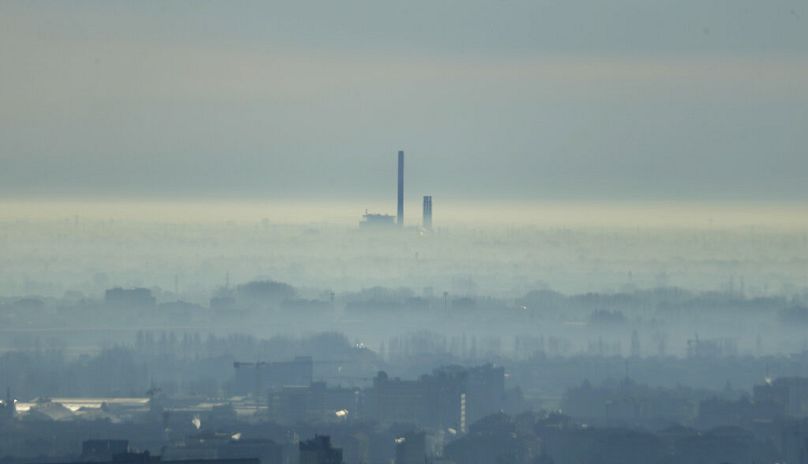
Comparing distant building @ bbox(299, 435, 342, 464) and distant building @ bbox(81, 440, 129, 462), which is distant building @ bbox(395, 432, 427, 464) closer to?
distant building @ bbox(81, 440, 129, 462)

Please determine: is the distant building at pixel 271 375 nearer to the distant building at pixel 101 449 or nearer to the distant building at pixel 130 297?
the distant building at pixel 130 297

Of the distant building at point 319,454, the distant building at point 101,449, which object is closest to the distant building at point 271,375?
the distant building at point 101,449

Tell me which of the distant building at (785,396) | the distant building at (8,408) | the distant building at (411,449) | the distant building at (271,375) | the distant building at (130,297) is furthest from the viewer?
the distant building at (130,297)

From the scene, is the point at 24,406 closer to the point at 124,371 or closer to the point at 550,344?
the point at 124,371

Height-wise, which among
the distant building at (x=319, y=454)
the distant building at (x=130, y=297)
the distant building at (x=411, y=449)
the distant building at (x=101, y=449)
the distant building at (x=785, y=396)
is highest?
the distant building at (x=130, y=297)

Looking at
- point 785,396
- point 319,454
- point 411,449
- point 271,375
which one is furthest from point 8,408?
point 319,454

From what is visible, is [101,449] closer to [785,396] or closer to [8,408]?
[8,408]

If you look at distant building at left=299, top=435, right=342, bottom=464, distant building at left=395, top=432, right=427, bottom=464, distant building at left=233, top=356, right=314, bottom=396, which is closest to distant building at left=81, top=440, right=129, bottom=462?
distant building at left=299, top=435, right=342, bottom=464

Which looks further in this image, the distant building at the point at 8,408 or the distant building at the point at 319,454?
the distant building at the point at 8,408

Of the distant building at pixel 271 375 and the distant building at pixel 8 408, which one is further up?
the distant building at pixel 271 375

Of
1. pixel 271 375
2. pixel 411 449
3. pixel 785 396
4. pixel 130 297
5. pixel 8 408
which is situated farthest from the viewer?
pixel 130 297

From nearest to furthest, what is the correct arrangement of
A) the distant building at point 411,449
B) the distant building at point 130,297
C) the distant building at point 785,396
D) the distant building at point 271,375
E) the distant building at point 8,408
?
the distant building at point 411,449 → the distant building at point 8,408 → the distant building at point 785,396 → the distant building at point 271,375 → the distant building at point 130,297

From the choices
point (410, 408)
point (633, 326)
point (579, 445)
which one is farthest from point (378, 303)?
point (579, 445)
